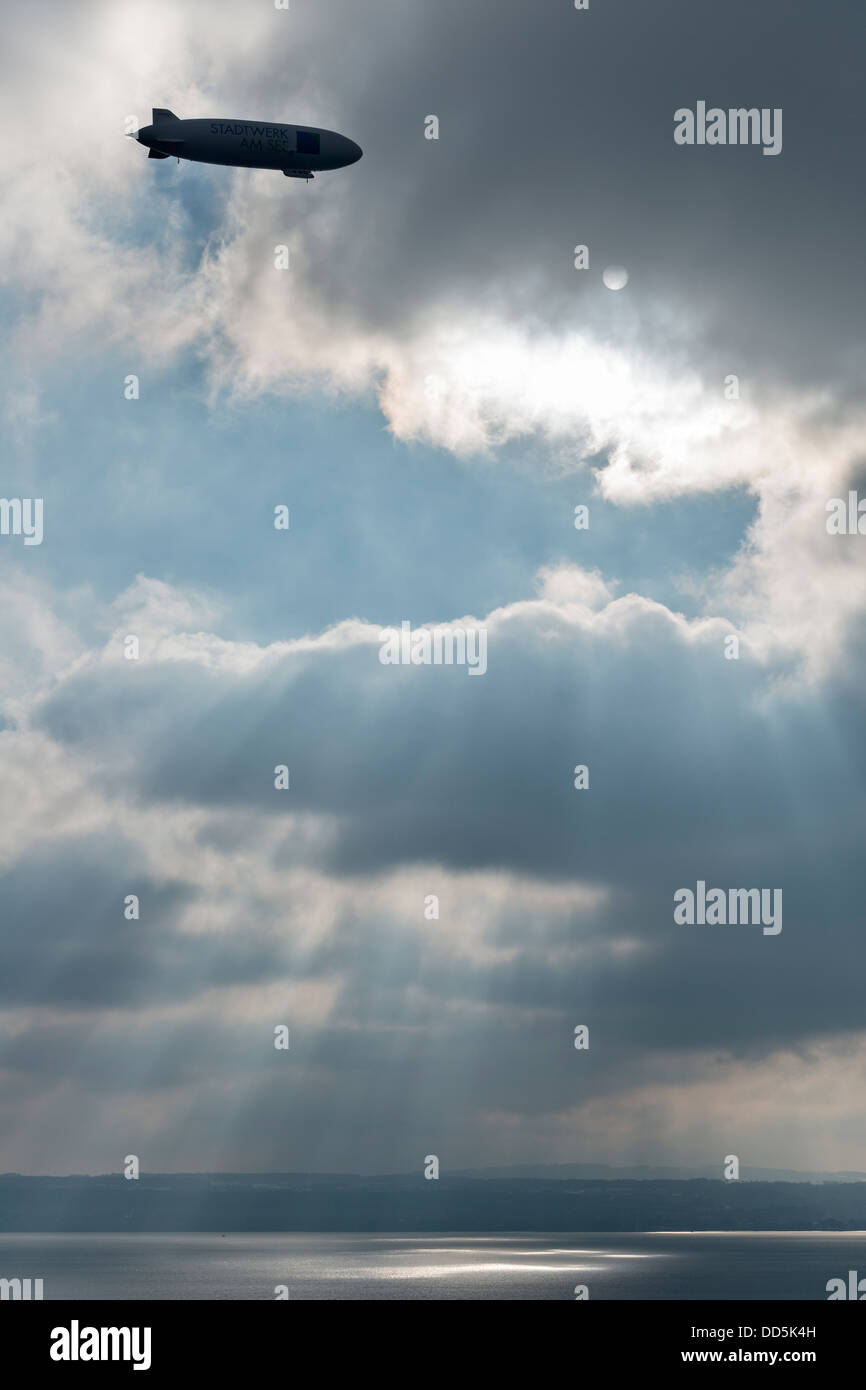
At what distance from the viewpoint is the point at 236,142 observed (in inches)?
3971

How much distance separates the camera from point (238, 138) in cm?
10112

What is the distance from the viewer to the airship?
329 ft

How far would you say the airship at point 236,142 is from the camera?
100 metres
